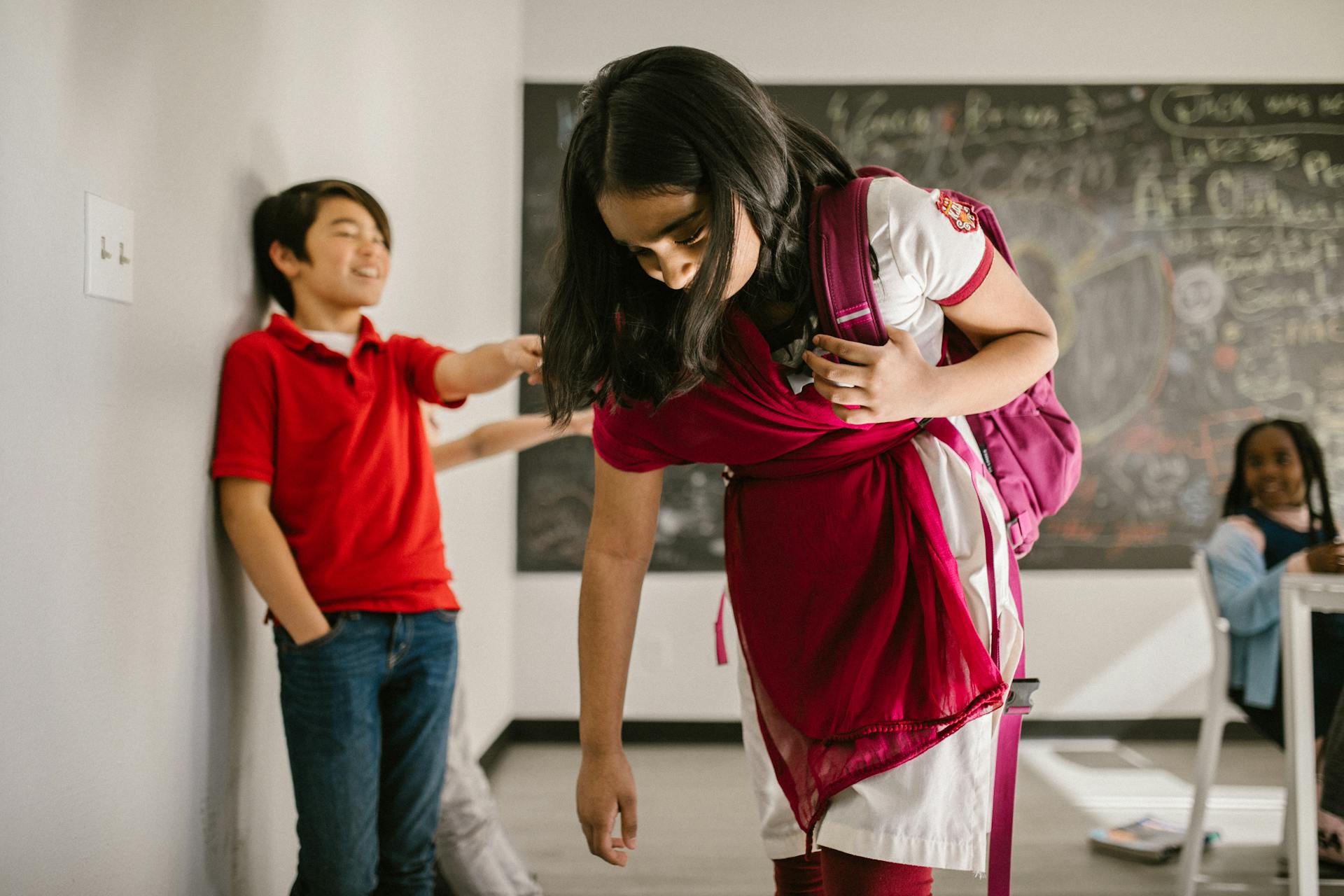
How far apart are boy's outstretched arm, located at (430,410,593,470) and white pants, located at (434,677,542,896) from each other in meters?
0.42

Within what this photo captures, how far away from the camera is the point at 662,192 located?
0.80 metres

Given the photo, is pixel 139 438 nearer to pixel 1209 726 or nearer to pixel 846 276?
pixel 846 276

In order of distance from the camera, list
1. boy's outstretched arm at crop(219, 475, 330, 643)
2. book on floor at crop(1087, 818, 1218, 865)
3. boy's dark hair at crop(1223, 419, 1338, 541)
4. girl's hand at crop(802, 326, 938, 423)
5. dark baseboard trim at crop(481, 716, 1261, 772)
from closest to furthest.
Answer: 1. girl's hand at crop(802, 326, 938, 423)
2. boy's outstretched arm at crop(219, 475, 330, 643)
3. book on floor at crop(1087, 818, 1218, 865)
4. boy's dark hair at crop(1223, 419, 1338, 541)
5. dark baseboard trim at crop(481, 716, 1261, 772)

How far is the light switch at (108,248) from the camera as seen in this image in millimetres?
1040

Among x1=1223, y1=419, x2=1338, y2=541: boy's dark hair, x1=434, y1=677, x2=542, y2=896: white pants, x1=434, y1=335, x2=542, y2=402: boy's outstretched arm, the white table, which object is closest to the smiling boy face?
x1=434, y1=335, x2=542, y2=402: boy's outstretched arm

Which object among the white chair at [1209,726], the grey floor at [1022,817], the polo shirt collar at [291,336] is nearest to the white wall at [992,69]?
the grey floor at [1022,817]

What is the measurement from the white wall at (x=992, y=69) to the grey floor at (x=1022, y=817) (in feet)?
0.67

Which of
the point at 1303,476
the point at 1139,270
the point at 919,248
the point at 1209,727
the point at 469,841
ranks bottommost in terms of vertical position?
the point at 469,841

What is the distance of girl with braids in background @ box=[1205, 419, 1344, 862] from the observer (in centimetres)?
197

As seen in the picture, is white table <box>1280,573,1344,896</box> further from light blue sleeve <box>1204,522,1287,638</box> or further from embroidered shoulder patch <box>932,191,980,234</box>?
embroidered shoulder patch <box>932,191,980,234</box>

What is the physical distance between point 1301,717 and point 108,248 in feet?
6.46

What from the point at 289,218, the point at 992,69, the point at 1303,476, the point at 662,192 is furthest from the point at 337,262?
the point at 992,69

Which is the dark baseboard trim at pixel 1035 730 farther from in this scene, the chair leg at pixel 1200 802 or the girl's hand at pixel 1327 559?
the girl's hand at pixel 1327 559

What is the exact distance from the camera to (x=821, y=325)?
0.86 metres
